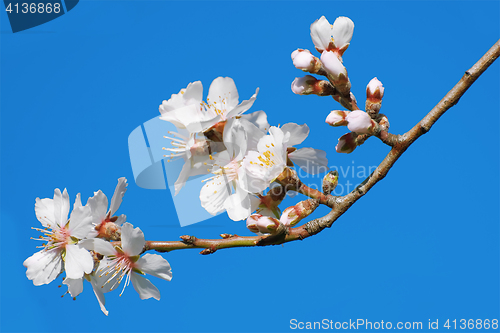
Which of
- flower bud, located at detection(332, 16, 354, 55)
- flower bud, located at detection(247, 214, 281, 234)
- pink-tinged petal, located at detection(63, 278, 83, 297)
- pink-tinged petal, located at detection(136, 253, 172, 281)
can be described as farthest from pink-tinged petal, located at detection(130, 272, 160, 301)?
flower bud, located at detection(332, 16, 354, 55)

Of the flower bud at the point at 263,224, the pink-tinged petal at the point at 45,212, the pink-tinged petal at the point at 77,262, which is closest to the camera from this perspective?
the flower bud at the point at 263,224

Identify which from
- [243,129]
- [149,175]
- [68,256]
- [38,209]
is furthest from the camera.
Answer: [149,175]

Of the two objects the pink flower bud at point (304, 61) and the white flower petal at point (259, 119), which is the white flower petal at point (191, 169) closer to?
the white flower petal at point (259, 119)

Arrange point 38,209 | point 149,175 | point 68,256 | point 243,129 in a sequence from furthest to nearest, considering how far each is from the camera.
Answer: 1. point 149,175
2. point 38,209
3. point 68,256
4. point 243,129

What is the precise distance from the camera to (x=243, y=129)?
1.13 meters

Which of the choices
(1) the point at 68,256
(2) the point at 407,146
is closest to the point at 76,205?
(1) the point at 68,256

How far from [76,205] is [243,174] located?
0.56 m

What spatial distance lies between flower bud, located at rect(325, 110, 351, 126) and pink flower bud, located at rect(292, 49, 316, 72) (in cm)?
15

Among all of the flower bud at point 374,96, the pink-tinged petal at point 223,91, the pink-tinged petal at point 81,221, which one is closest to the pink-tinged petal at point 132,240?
the pink-tinged petal at point 81,221

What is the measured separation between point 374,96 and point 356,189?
0.94 ft

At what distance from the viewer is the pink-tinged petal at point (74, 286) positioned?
1228mm

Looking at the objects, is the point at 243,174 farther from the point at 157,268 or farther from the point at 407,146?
the point at 407,146

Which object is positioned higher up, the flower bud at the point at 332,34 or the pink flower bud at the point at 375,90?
Answer: the flower bud at the point at 332,34

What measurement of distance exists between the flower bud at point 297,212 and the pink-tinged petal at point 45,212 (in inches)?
30.0
